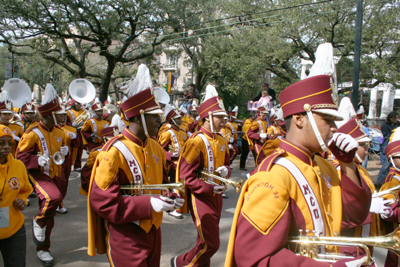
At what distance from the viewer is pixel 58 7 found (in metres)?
18.9

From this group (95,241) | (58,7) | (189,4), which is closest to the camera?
(95,241)

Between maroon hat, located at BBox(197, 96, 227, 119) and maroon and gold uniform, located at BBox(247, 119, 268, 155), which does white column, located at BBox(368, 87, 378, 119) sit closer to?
maroon and gold uniform, located at BBox(247, 119, 268, 155)

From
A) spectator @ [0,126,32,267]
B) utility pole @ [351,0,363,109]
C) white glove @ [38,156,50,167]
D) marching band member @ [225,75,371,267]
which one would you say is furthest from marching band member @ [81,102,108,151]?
marching band member @ [225,75,371,267]

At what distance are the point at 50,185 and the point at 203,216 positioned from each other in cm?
238

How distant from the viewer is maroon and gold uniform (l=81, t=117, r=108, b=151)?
9922mm

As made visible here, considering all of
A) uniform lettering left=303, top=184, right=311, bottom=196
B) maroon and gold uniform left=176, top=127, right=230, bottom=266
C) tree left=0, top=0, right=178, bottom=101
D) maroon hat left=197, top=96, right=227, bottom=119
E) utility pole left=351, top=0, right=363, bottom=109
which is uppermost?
tree left=0, top=0, right=178, bottom=101

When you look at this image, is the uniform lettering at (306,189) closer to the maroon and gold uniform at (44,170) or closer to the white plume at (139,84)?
the white plume at (139,84)

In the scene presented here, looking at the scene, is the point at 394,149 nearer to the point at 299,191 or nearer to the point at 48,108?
the point at 299,191

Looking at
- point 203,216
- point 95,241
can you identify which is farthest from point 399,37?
point 95,241

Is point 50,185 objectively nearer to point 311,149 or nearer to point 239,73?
point 311,149

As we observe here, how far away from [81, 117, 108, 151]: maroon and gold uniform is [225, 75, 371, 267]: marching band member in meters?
8.74

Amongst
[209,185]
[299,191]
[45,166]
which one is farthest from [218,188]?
[45,166]

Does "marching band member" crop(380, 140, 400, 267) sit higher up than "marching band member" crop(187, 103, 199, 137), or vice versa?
"marching band member" crop(187, 103, 199, 137)

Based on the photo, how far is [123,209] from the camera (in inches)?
111
